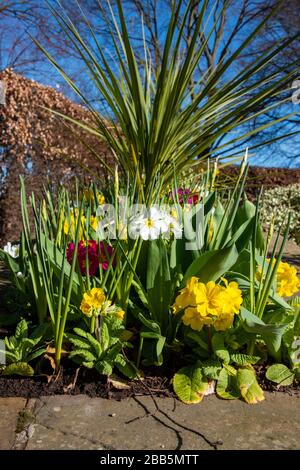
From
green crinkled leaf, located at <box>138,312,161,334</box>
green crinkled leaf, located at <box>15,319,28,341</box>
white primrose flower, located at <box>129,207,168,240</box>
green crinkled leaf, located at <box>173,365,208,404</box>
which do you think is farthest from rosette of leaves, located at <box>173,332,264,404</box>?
green crinkled leaf, located at <box>15,319,28,341</box>

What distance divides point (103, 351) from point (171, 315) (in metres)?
0.26

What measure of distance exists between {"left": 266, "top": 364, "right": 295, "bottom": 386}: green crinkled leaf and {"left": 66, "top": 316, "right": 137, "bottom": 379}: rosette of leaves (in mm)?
410

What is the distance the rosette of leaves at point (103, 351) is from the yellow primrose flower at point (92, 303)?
0.08 metres

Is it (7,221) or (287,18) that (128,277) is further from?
(287,18)

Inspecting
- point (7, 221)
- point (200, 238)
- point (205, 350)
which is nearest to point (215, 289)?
point (205, 350)

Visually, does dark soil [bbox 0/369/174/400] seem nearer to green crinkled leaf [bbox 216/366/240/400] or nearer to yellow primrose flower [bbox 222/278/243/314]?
green crinkled leaf [bbox 216/366/240/400]

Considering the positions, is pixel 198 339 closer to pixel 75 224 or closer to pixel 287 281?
pixel 287 281

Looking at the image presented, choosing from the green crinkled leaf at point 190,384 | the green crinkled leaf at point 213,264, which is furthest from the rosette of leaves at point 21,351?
the green crinkled leaf at point 213,264

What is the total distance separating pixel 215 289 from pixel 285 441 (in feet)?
1.39

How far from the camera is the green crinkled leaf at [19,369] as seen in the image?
1.33 meters

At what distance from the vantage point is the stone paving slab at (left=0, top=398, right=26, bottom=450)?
1032 millimetres

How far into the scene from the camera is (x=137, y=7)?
11406 millimetres

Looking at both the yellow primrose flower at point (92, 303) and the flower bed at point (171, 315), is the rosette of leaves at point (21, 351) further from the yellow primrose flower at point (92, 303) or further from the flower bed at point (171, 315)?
the yellow primrose flower at point (92, 303)

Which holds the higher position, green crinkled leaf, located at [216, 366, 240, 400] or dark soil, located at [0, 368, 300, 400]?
green crinkled leaf, located at [216, 366, 240, 400]
